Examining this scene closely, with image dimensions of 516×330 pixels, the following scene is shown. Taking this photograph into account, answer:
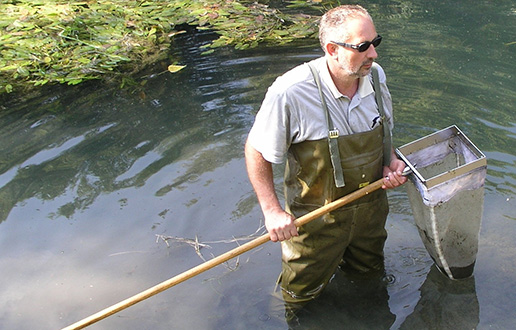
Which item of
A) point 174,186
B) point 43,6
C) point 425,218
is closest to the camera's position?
point 425,218

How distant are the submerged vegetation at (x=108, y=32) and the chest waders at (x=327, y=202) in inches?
181

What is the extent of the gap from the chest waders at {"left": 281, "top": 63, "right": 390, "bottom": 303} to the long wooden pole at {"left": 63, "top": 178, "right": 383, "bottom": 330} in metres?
0.08

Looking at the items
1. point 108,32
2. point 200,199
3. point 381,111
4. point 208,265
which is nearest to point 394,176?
point 381,111

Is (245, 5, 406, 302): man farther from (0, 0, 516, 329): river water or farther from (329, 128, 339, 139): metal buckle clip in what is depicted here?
(0, 0, 516, 329): river water

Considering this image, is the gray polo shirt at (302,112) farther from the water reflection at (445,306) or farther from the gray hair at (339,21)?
the water reflection at (445,306)

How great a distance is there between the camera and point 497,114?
6074 mm

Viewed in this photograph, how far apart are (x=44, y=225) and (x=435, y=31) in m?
5.97

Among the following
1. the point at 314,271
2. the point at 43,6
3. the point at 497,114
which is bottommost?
the point at 497,114

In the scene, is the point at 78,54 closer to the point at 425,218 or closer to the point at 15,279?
the point at 15,279

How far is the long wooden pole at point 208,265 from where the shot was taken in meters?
3.23

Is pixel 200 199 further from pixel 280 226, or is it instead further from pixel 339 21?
pixel 339 21

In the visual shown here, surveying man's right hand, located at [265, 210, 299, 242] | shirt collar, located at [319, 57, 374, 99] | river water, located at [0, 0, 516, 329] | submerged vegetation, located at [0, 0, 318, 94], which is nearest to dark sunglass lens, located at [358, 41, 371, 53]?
shirt collar, located at [319, 57, 374, 99]

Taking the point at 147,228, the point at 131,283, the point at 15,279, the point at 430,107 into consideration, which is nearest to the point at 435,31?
the point at 430,107

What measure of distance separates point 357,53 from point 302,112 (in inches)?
16.1
